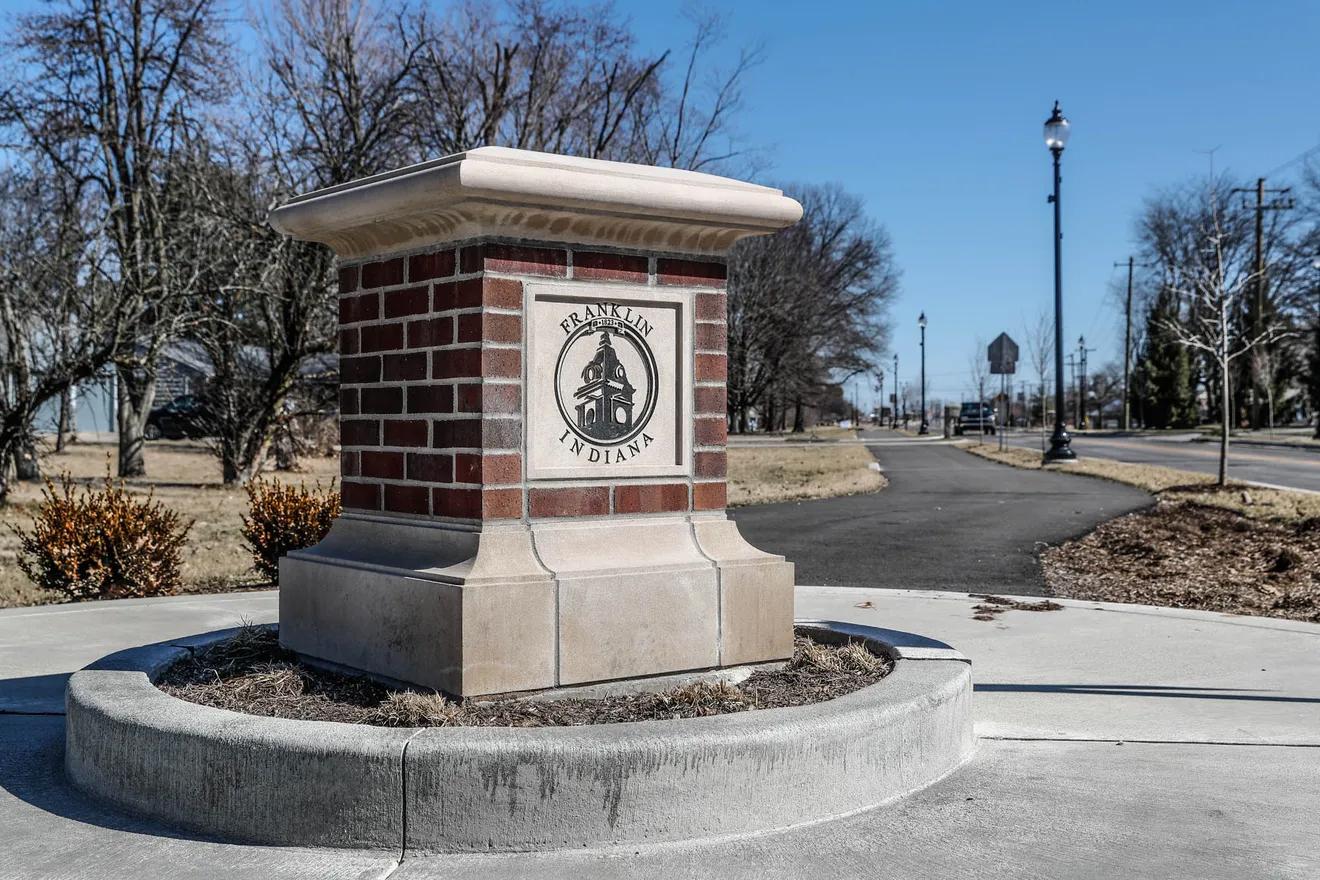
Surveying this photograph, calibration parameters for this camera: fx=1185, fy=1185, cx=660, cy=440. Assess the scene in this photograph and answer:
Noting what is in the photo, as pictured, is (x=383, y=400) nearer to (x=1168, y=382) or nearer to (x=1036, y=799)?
(x=1036, y=799)

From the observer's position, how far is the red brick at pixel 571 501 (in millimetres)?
4301

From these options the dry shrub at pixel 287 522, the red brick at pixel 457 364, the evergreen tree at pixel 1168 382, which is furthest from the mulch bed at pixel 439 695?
the evergreen tree at pixel 1168 382

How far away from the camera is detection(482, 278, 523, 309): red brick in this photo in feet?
13.7

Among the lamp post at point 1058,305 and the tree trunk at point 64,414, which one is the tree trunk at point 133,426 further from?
the lamp post at point 1058,305

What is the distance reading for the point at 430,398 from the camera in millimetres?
4406

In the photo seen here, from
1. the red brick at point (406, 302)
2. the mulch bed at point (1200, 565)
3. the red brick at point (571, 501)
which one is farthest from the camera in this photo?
the mulch bed at point (1200, 565)

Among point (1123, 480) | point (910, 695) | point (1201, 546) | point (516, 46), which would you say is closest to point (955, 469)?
point (1123, 480)

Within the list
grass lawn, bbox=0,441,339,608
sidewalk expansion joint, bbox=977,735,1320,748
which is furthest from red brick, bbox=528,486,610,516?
grass lawn, bbox=0,441,339,608

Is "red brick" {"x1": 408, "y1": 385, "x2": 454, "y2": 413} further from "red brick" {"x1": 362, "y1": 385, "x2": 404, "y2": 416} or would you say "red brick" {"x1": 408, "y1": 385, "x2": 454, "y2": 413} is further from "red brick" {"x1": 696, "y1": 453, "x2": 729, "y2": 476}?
"red brick" {"x1": 696, "y1": 453, "x2": 729, "y2": 476}

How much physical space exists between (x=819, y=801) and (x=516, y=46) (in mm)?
21932

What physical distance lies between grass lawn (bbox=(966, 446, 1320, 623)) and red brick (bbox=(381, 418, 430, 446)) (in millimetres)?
5855

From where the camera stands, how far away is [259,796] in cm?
341

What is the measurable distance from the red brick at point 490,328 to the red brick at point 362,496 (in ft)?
2.89

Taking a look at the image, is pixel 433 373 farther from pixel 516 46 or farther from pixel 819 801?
pixel 516 46
